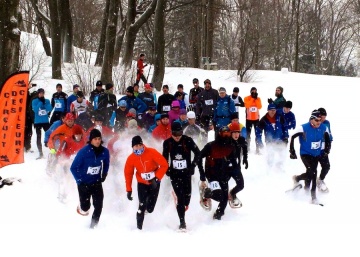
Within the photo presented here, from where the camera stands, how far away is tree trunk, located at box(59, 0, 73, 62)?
24.3 m

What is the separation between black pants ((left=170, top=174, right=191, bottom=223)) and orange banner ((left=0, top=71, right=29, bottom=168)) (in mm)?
3677

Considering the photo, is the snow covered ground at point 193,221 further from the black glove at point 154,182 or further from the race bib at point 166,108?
the race bib at point 166,108

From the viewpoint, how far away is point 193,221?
8.12 meters

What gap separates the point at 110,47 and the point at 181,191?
13.0 m

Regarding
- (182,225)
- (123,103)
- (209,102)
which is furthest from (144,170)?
(209,102)

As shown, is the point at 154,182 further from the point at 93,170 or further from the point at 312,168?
the point at 312,168

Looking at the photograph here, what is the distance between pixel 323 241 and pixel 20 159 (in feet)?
20.2

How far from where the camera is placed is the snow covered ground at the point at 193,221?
6688mm

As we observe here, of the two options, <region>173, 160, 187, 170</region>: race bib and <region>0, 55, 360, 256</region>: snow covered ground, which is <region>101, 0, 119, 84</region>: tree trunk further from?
<region>173, 160, 187, 170</region>: race bib

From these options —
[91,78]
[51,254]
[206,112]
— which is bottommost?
[51,254]

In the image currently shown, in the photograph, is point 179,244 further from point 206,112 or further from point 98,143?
point 206,112

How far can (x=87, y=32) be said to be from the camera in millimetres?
42500

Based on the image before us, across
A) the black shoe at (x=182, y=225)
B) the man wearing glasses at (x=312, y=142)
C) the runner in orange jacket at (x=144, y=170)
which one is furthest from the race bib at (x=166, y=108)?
the black shoe at (x=182, y=225)

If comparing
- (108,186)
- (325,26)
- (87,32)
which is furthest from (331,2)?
(108,186)
